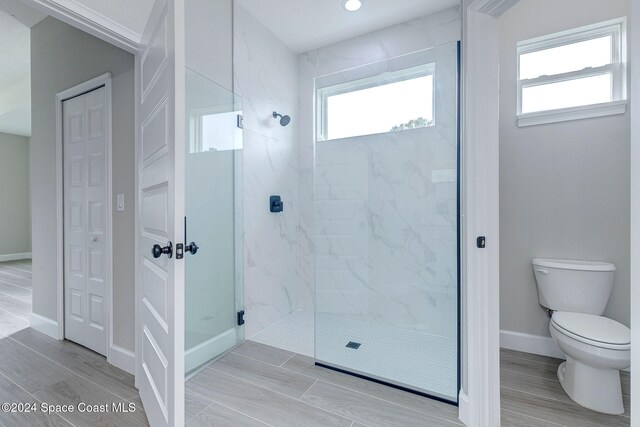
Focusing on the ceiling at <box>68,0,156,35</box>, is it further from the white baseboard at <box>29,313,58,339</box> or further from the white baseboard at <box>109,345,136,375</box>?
the white baseboard at <box>29,313,58,339</box>

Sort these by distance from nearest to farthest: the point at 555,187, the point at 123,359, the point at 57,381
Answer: the point at 57,381, the point at 123,359, the point at 555,187

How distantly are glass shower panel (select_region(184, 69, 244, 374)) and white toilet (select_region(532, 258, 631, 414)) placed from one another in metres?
2.16

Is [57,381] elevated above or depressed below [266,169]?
below

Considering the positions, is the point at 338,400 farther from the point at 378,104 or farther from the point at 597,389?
the point at 378,104

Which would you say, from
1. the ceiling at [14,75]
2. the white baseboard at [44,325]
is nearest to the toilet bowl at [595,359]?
the white baseboard at [44,325]

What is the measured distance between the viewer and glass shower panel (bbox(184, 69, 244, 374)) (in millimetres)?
1957

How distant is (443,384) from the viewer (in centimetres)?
171

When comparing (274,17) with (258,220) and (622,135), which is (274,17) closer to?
(258,220)

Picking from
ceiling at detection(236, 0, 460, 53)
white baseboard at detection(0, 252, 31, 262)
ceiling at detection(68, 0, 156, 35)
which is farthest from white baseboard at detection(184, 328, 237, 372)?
white baseboard at detection(0, 252, 31, 262)

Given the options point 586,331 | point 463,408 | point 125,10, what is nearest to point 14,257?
point 125,10

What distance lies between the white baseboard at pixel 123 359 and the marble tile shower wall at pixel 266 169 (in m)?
0.80

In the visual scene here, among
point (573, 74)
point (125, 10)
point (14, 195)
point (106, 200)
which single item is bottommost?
point (106, 200)

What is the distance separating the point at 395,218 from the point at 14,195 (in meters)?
7.92

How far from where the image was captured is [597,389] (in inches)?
61.3
